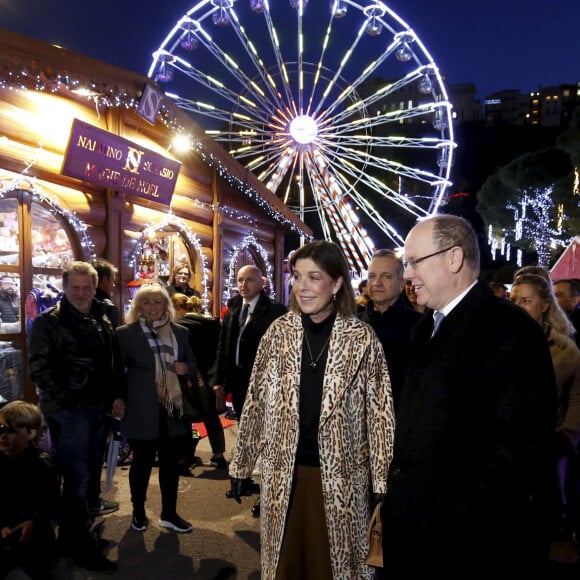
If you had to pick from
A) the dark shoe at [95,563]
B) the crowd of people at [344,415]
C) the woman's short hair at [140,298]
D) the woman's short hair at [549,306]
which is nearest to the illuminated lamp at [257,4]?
the crowd of people at [344,415]

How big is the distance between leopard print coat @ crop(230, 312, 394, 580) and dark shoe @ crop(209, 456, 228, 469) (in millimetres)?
3061

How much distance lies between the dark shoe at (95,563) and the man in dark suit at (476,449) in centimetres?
240

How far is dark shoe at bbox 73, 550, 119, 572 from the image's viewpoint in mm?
3379

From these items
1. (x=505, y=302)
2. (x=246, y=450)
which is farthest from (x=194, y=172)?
(x=505, y=302)

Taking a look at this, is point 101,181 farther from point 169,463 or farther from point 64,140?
point 169,463

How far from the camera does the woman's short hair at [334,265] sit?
2721mm

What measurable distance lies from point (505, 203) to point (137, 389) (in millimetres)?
39180

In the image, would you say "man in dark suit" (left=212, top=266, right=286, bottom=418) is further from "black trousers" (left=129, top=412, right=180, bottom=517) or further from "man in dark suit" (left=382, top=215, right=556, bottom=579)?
"man in dark suit" (left=382, top=215, right=556, bottom=579)

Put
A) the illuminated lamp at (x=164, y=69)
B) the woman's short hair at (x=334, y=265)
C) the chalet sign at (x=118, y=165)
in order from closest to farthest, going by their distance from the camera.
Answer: the woman's short hair at (x=334, y=265), the chalet sign at (x=118, y=165), the illuminated lamp at (x=164, y=69)

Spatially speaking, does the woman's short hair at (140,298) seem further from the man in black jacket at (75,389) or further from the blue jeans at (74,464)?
the blue jeans at (74,464)

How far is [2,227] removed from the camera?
17.7ft

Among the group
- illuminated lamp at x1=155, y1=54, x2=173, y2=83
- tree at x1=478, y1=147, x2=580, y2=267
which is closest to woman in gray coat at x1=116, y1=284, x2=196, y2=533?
illuminated lamp at x1=155, y1=54, x2=173, y2=83


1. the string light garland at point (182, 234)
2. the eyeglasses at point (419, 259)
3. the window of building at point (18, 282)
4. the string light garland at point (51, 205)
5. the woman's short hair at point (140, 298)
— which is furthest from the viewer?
the string light garland at point (182, 234)

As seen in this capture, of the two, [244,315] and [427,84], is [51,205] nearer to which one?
[244,315]
